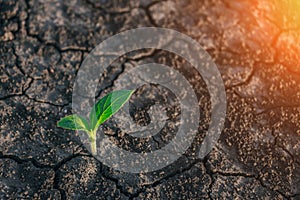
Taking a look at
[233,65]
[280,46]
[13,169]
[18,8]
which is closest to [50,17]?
[18,8]

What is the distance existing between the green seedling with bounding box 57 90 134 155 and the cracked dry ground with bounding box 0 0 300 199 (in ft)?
0.15

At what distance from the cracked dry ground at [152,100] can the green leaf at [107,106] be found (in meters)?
0.07

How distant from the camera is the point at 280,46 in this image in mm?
2375

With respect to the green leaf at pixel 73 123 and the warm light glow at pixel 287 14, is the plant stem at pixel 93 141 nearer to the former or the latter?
the green leaf at pixel 73 123

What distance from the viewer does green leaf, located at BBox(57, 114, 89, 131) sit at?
2129 mm

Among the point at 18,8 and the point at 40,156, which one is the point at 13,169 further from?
the point at 18,8

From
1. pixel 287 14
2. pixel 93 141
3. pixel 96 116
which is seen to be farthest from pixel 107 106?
pixel 287 14

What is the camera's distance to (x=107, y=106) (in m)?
2.15

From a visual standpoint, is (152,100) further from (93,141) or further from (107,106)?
(93,141)

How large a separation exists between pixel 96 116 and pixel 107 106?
73 millimetres

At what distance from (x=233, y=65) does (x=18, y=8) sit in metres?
1.21

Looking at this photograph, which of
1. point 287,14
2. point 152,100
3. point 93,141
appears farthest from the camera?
point 287,14

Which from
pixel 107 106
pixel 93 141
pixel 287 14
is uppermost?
pixel 287 14

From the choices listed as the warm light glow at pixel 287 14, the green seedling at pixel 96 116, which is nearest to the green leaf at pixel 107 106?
the green seedling at pixel 96 116
